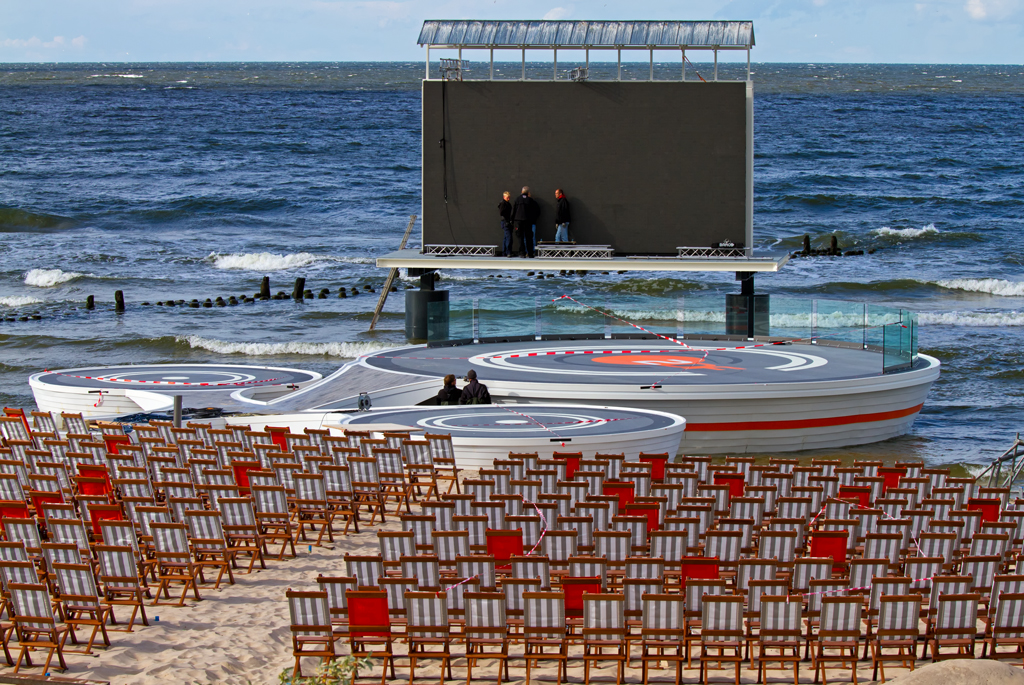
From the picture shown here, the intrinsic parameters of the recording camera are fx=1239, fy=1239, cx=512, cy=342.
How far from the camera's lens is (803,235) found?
55.8 metres

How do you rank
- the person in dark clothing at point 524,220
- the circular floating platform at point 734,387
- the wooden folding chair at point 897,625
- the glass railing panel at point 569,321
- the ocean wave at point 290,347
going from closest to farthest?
1. the wooden folding chair at point 897,625
2. the circular floating platform at point 734,387
3. the person in dark clothing at point 524,220
4. the glass railing panel at point 569,321
5. the ocean wave at point 290,347

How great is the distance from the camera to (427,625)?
30.5ft

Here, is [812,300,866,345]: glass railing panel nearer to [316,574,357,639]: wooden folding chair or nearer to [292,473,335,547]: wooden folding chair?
[292,473,335,547]: wooden folding chair

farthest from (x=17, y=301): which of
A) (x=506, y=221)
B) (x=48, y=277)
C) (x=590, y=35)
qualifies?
(x=590, y=35)

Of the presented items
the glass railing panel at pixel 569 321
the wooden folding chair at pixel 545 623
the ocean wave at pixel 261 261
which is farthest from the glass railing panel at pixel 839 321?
the ocean wave at pixel 261 261

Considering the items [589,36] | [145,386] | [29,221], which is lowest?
[145,386]

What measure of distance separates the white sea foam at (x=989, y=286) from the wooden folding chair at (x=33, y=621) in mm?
40251

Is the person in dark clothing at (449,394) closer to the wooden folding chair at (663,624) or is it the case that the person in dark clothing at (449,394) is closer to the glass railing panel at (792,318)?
the glass railing panel at (792,318)

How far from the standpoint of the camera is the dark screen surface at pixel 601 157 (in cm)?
2420

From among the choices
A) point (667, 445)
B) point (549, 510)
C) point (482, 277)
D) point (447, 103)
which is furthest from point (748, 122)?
point (482, 277)

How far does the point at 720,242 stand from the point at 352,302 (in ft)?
67.4

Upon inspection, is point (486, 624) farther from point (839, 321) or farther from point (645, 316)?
point (839, 321)

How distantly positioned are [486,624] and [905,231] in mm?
50427

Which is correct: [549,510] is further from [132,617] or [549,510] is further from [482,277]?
[482,277]
